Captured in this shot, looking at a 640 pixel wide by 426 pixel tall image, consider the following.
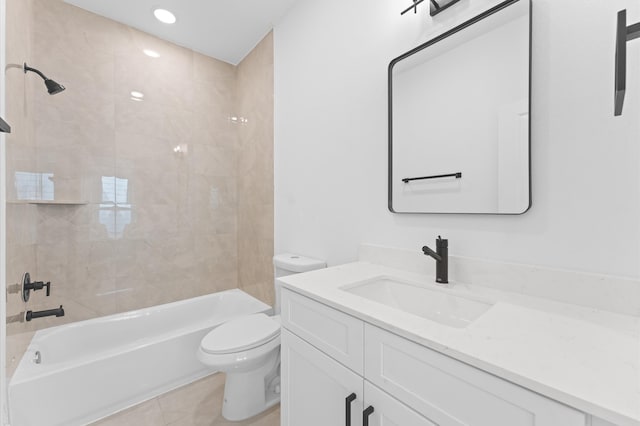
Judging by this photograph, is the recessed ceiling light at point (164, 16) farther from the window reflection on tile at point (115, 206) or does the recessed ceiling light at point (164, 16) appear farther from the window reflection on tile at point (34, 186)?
the window reflection on tile at point (34, 186)

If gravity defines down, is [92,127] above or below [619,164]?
above

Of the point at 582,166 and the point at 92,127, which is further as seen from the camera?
the point at 92,127

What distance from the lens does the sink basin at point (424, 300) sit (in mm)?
913

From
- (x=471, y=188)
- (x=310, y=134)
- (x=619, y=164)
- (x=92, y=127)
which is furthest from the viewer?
(x=92, y=127)

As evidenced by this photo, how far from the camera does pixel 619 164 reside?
73 cm

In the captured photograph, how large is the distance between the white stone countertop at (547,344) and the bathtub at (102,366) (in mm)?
1428

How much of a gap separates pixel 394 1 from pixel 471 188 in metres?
0.98

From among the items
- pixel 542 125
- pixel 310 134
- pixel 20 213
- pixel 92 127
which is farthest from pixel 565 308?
pixel 92 127

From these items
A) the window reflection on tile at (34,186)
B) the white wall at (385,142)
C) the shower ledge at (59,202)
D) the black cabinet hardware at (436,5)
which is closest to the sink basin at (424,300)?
the white wall at (385,142)

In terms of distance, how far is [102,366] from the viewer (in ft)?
4.94

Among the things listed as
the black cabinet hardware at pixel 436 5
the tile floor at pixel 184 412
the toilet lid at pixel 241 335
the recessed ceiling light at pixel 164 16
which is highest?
the recessed ceiling light at pixel 164 16

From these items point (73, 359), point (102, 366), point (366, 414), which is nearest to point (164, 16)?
point (102, 366)

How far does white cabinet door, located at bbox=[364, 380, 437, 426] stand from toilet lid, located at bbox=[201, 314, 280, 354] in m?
0.86

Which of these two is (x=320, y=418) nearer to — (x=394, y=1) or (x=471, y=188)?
(x=471, y=188)
